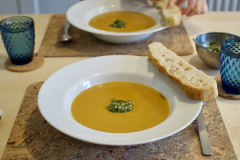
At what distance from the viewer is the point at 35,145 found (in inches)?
37.8

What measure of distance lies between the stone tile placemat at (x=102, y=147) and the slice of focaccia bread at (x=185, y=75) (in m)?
0.15

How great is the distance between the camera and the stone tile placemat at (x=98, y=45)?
162 cm

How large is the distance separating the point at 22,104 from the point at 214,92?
85 cm

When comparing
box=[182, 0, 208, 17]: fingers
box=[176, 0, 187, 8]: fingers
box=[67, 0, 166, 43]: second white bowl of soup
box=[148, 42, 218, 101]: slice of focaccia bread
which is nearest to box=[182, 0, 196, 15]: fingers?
box=[182, 0, 208, 17]: fingers

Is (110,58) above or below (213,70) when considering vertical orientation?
above

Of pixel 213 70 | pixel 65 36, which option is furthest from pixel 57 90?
pixel 213 70

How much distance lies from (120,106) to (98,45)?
0.78 metres

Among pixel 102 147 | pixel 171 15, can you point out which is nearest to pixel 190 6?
pixel 171 15

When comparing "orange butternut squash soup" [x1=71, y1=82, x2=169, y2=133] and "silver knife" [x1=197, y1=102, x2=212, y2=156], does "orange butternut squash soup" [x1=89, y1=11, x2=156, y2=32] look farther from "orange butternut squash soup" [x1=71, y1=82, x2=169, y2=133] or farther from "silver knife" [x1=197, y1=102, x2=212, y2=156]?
"silver knife" [x1=197, y1=102, x2=212, y2=156]

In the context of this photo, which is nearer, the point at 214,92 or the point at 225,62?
the point at 214,92

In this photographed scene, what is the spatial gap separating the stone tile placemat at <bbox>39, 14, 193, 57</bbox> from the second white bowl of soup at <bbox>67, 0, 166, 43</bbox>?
0.05 meters

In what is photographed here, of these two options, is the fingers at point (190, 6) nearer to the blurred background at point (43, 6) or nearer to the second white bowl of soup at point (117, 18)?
the second white bowl of soup at point (117, 18)

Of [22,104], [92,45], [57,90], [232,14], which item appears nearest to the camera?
[57,90]

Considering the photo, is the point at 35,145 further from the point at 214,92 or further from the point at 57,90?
the point at 214,92
